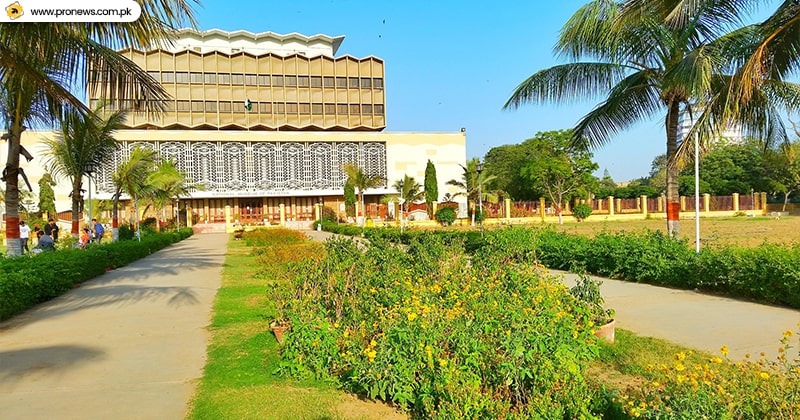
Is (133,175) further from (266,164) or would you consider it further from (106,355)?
(266,164)

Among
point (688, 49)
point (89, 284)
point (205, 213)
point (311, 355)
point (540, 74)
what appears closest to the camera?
point (311, 355)

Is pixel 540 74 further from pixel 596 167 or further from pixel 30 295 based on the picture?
pixel 596 167

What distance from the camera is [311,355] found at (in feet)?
15.3

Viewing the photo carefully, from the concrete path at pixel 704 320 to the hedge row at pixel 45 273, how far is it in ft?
24.3

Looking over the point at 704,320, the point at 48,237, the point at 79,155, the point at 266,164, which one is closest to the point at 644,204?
the point at 266,164

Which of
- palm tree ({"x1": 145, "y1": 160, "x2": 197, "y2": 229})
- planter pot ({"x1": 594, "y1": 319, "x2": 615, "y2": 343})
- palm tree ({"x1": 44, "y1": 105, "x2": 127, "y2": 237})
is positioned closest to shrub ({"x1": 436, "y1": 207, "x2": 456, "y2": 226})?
palm tree ({"x1": 145, "y1": 160, "x2": 197, "y2": 229})

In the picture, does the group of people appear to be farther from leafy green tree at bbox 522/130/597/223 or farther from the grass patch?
leafy green tree at bbox 522/130/597/223

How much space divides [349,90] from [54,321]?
176 ft

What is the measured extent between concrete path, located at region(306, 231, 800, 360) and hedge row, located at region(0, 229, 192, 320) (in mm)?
7409

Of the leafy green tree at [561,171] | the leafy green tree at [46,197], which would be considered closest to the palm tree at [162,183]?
the leafy green tree at [46,197]

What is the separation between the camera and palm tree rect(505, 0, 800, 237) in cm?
941

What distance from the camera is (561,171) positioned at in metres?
45.0

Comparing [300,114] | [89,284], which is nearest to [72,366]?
[89,284]

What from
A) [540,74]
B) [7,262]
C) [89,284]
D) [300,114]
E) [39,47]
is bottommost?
[89,284]
